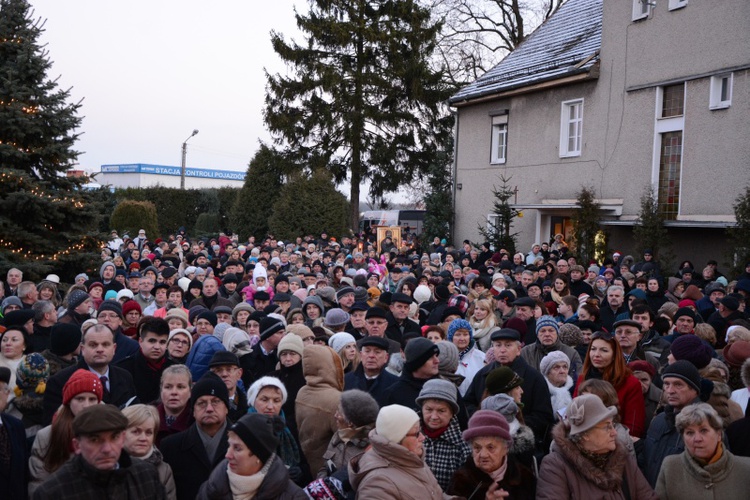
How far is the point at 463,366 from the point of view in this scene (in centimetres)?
751

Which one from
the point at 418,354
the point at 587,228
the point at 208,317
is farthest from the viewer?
the point at 587,228

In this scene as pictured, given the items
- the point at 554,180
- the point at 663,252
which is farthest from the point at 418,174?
the point at 663,252

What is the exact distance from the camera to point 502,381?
5379mm

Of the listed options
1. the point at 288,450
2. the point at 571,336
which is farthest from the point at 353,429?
the point at 571,336

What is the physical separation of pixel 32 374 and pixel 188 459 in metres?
1.87

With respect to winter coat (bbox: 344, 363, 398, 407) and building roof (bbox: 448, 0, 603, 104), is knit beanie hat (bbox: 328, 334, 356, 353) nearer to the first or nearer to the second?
winter coat (bbox: 344, 363, 398, 407)

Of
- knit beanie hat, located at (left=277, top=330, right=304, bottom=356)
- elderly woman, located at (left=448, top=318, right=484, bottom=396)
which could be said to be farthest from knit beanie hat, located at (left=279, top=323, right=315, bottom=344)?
elderly woman, located at (left=448, top=318, right=484, bottom=396)

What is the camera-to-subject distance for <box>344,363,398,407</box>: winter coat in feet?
20.4

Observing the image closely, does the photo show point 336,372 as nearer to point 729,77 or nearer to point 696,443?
point 696,443

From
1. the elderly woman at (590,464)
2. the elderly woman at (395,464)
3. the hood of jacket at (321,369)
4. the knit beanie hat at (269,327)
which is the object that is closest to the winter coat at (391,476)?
the elderly woman at (395,464)

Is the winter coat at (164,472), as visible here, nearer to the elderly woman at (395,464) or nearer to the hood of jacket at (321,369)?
the elderly woman at (395,464)

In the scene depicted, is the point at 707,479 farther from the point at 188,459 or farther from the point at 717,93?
the point at 717,93

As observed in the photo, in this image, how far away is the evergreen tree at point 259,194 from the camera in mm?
38688

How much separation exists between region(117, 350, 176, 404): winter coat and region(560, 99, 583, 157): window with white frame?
1917 cm
